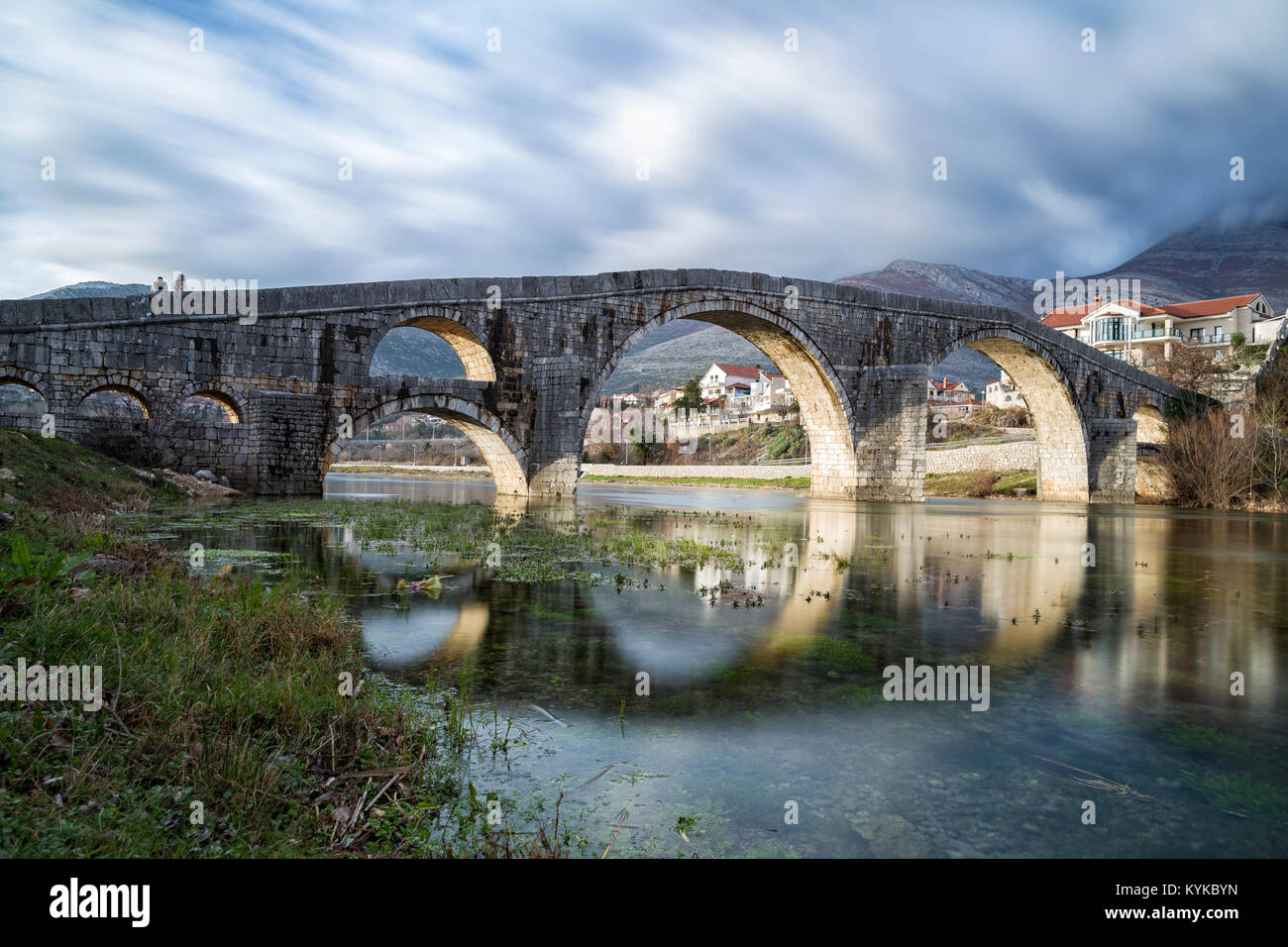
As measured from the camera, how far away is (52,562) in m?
4.17

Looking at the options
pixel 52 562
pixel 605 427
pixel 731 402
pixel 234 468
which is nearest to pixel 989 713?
pixel 52 562

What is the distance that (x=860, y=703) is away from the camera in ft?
12.8

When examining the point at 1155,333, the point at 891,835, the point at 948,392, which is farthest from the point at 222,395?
the point at 948,392

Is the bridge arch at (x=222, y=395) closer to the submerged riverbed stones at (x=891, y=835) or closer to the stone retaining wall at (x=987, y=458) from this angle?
the submerged riverbed stones at (x=891, y=835)

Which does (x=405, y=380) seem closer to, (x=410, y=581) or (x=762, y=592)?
(x=410, y=581)

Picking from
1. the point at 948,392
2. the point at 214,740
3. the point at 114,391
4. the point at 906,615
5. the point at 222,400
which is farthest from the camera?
the point at 948,392

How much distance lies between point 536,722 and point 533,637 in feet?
5.43

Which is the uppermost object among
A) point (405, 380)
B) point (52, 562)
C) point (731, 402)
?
point (731, 402)

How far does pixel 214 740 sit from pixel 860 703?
2.96m

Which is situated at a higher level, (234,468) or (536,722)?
(234,468)

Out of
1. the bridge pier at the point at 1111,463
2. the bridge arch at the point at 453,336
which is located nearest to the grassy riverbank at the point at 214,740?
the bridge arch at the point at 453,336

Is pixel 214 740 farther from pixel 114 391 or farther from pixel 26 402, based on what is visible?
pixel 26 402

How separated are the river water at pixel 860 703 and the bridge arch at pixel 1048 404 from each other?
23479 mm

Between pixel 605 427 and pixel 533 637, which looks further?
pixel 605 427
